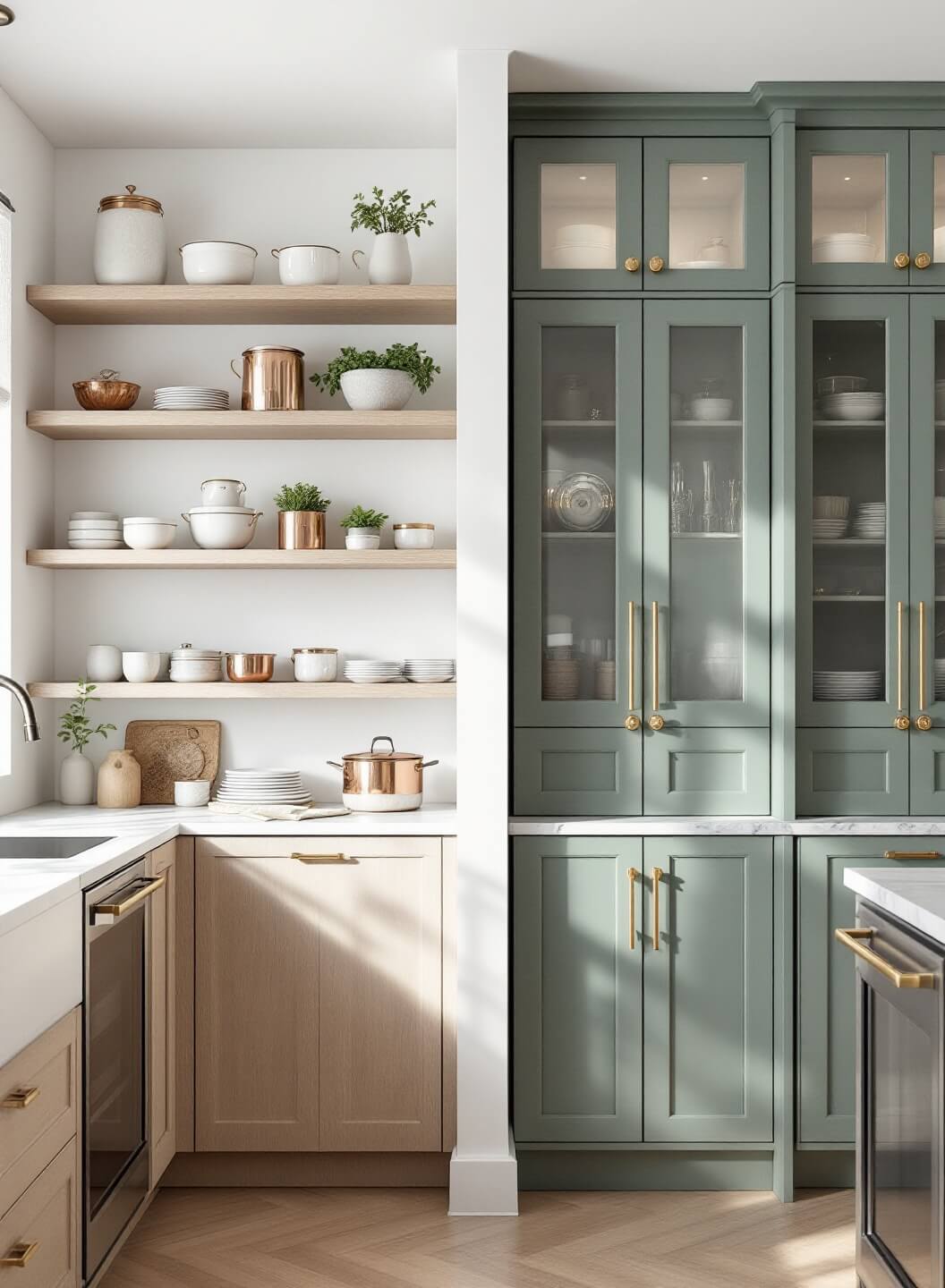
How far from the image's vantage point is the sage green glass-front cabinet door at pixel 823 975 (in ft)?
9.81

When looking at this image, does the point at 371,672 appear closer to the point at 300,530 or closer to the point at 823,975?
the point at 300,530

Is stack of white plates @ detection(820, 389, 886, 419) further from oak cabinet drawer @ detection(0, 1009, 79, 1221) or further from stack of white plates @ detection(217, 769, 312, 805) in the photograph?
oak cabinet drawer @ detection(0, 1009, 79, 1221)

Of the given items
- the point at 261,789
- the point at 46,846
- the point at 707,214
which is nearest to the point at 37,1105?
the point at 46,846

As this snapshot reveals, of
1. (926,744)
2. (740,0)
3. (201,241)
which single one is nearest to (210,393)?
(201,241)

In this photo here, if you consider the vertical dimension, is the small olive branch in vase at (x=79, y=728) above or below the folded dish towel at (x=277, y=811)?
above

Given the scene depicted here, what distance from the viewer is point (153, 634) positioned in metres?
3.51

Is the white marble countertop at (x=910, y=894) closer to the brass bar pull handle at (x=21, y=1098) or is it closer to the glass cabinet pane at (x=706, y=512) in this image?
the glass cabinet pane at (x=706, y=512)

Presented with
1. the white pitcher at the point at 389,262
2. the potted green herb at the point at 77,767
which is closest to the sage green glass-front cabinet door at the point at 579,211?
the white pitcher at the point at 389,262

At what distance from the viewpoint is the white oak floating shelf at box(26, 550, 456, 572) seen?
3.22m

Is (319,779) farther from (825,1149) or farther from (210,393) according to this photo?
(825,1149)

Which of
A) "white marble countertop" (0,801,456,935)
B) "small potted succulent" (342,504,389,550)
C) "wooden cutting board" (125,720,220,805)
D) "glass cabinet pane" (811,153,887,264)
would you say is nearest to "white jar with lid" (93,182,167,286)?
"small potted succulent" (342,504,389,550)

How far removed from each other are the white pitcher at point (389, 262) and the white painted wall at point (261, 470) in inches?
9.3

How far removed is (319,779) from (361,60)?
1934 mm

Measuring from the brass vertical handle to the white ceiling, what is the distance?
1351 millimetres
